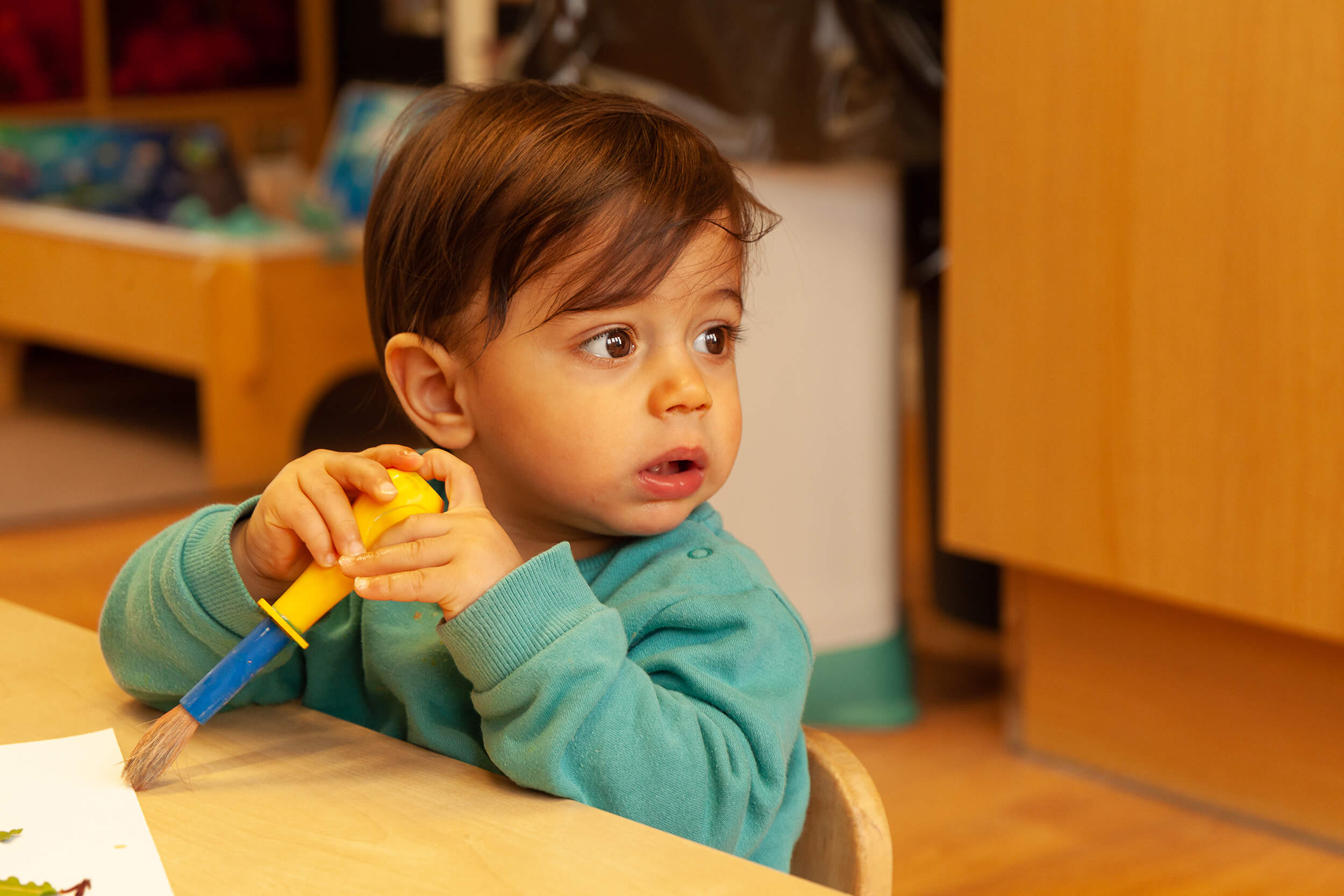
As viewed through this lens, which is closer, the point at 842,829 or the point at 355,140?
the point at 842,829

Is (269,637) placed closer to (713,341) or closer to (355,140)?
(713,341)

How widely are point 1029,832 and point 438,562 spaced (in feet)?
3.97

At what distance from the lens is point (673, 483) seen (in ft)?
2.34

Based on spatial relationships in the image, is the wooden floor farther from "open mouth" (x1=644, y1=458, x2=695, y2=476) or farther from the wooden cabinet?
"open mouth" (x1=644, y1=458, x2=695, y2=476)

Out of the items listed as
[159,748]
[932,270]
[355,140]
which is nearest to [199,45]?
[355,140]

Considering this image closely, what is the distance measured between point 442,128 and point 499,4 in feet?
8.15

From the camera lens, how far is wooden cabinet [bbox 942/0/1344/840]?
1426 mm

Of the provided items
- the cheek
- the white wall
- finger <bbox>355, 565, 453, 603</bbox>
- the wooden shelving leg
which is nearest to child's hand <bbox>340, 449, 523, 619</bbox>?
finger <bbox>355, 565, 453, 603</bbox>

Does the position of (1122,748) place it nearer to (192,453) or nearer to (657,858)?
(657,858)

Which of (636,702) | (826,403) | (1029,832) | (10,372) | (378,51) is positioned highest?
(636,702)

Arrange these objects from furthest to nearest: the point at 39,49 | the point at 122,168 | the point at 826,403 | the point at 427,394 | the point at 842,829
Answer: the point at 122,168 → the point at 39,49 → the point at 826,403 → the point at 427,394 → the point at 842,829

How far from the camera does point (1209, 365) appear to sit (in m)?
1.51

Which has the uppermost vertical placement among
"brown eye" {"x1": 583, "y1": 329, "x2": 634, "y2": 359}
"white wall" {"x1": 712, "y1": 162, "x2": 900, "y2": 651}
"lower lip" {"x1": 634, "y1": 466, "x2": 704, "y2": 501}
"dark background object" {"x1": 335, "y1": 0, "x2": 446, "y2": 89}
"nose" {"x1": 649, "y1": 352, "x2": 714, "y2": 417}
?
"brown eye" {"x1": 583, "y1": 329, "x2": 634, "y2": 359}

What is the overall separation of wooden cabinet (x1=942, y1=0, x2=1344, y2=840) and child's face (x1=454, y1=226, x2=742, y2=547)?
89cm
